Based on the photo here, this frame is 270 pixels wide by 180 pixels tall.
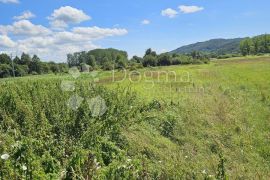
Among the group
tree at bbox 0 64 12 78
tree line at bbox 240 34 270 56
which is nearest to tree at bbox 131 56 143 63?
tree at bbox 0 64 12 78

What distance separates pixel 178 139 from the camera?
12.0m

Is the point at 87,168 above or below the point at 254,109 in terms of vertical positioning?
above

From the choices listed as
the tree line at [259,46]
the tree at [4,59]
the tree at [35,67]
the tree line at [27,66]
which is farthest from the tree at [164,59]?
the tree line at [259,46]

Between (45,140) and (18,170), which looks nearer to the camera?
(18,170)

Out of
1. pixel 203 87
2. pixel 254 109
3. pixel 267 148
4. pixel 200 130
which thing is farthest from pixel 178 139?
pixel 203 87

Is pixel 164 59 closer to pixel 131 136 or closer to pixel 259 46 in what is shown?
pixel 131 136

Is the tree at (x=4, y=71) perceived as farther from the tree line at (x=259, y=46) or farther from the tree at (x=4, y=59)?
the tree line at (x=259, y=46)

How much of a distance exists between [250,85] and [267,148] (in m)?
15.0

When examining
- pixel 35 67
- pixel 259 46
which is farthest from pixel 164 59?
pixel 259 46

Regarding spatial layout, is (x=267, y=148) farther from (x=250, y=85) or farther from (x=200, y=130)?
(x=250, y=85)

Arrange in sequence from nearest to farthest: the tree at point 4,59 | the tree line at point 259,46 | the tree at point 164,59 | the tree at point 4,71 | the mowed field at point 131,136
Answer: the mowed field at point 131,136 < the tree at point 4,71 < the tree at point 4,59 < the tree at point 164,59 < the tree line at point 259,46

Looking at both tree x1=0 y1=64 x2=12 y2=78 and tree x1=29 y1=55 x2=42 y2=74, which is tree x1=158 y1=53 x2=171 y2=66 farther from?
tree x1=0 y1=64 x2=12 y2=78

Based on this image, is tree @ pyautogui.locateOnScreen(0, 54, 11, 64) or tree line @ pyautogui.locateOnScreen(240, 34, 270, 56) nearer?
tree @ pyautogui.locateOnScreen(0, 54, 11, 64)

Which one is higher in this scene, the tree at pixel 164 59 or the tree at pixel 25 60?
the tree at pixel 25 60
